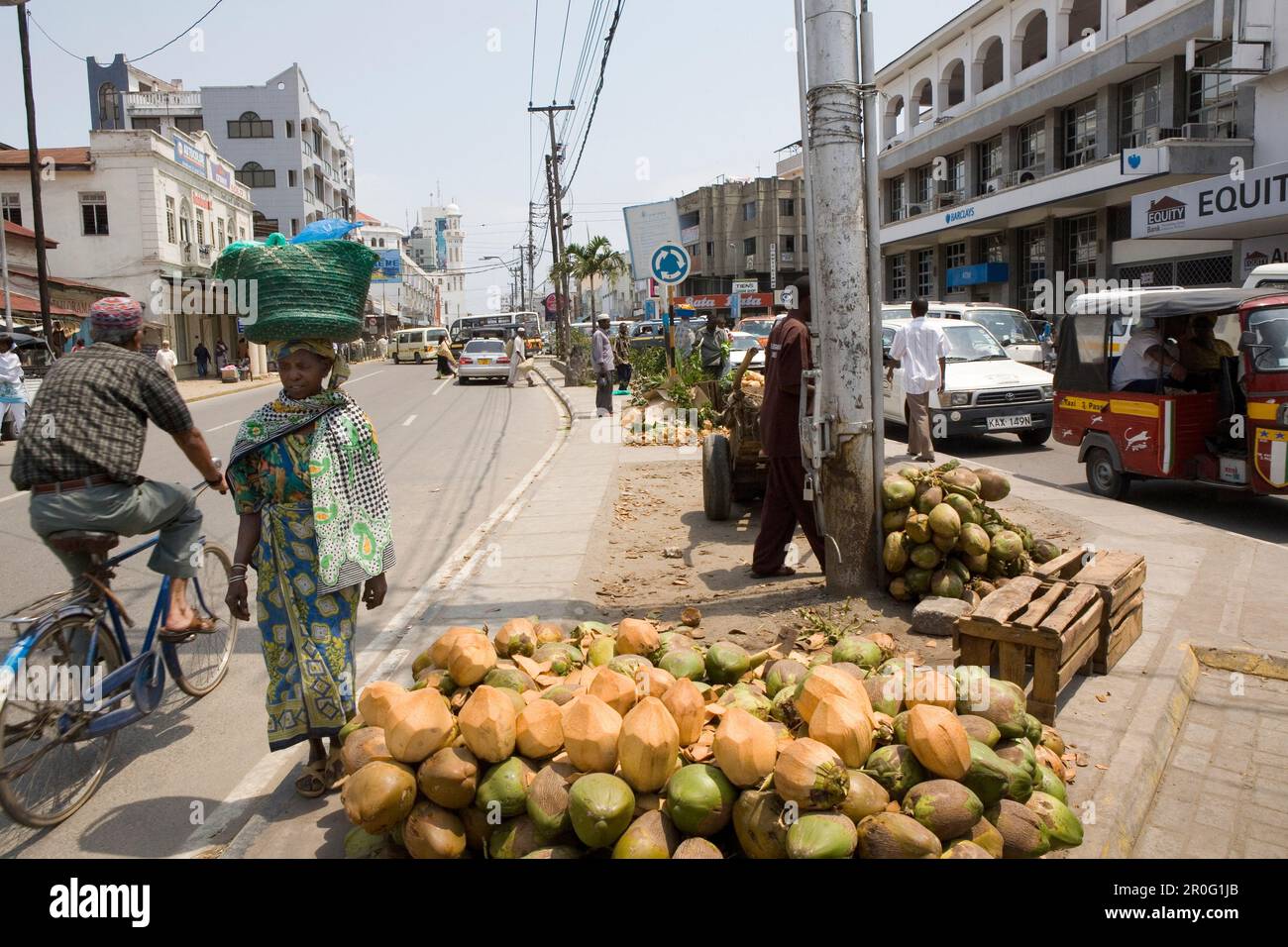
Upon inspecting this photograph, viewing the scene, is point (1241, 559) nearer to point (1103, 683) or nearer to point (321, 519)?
point (1103, 683)

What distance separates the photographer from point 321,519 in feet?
11.6

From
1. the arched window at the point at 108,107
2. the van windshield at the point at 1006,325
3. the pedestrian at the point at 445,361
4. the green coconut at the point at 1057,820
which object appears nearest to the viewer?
the green coconut at the point at 1057,820

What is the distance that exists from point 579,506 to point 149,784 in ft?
20.5

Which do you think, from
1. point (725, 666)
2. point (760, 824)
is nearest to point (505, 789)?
point (760, 824)

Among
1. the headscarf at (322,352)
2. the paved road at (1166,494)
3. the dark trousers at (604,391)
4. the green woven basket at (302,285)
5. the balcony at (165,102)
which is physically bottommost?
the paved road at (1166,494)

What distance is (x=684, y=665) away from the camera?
3.65 m

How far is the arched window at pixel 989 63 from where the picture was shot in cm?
3550

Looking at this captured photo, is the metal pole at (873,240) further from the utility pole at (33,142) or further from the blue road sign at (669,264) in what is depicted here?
the utility pole at (33,142)

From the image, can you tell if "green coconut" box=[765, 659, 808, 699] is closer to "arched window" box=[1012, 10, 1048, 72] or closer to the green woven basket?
the green woven basket

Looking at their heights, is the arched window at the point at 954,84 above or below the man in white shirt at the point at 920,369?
above

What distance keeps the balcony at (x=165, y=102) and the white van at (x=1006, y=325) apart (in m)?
62.8

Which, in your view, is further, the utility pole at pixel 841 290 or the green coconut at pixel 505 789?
the utility pole at pixel 841 290

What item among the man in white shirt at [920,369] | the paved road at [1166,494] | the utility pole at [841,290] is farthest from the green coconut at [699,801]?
the man in white shirt at [920,369]
